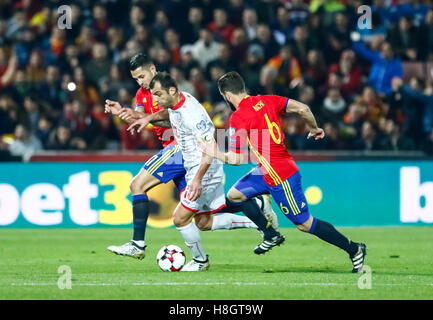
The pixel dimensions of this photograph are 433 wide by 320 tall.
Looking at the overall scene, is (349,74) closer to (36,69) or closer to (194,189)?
(36,69)

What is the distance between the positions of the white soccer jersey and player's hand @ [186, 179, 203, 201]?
1.19 ft

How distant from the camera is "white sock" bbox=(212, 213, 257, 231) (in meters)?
9.55

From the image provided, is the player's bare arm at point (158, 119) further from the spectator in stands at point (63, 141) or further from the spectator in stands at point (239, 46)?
the spectator in stands at point (239, 46)

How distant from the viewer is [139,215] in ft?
31.3

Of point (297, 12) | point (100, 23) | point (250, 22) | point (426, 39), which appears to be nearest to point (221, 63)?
point (250, 22)

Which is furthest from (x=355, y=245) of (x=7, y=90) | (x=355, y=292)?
(x=7, y=90)

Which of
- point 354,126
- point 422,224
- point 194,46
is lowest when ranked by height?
point 422,224

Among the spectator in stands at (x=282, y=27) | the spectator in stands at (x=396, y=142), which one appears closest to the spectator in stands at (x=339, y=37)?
the spectator in stands at (x=282, y=27)

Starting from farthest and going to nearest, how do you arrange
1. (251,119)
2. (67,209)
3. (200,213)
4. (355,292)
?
1. (67,209)
2. (200,213)
3. (251,119)
4. (355,292)

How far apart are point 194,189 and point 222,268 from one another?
1.14 m

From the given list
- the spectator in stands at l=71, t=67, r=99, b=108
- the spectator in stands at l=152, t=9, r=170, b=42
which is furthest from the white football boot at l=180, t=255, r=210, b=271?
the spectator in stands at l=152, t=9, r=170, b=42

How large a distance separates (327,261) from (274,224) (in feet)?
2.51

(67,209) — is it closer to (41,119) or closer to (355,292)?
(41,119)
